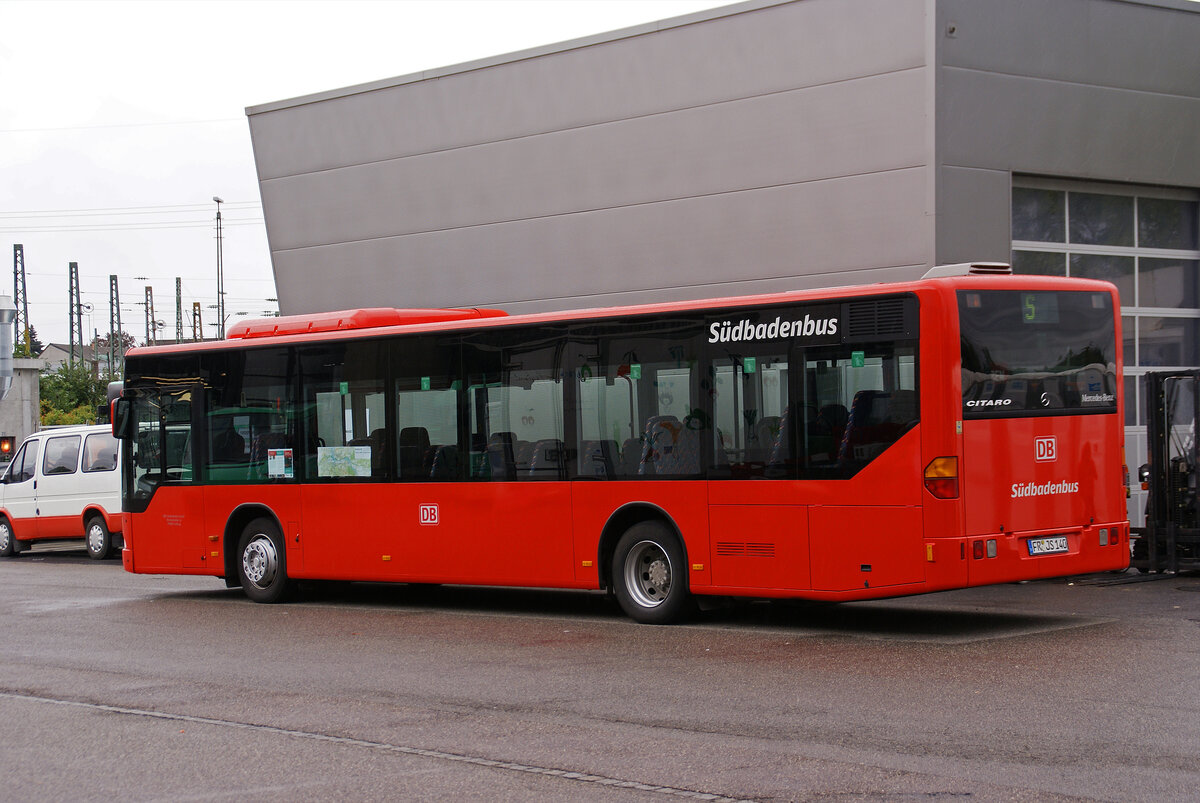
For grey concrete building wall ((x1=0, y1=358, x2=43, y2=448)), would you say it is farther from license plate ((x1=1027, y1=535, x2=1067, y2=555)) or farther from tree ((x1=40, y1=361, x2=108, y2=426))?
license plate ((x1=1027, y1=535, x2=1067, y2=555))

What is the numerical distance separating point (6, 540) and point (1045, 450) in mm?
20981

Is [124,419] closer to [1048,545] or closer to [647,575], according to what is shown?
[647,575]

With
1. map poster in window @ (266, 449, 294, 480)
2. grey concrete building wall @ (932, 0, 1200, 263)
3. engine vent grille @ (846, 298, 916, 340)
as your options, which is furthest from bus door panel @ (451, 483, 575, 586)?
grey concrete building wall @ (932, 0, 1200, 263)

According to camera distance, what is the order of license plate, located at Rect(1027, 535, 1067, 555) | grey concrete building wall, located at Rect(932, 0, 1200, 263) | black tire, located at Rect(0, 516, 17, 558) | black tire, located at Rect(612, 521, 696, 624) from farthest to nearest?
black tire, located at Rect(0, 516, 17, 558), grey concrete building wall, located at Rect(932, 0, 1200, 263), black tire, located at Rect(612, 521, 696, 624), license plate, located at Rect(1027, 535, 1067, 555)

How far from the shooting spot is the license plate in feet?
35.9

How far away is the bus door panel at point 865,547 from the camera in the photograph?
10539mm

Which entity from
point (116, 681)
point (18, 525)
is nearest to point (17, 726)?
point (116, 681)

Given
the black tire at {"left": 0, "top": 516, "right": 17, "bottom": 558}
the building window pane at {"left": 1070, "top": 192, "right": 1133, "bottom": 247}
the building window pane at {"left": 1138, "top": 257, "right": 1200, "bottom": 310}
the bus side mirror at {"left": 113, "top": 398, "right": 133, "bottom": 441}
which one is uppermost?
the building window pane at {"left": 1070, "top": 192, "right": 1133, "bottom": 247}

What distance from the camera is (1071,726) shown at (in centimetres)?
722

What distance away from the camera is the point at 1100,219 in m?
20.0

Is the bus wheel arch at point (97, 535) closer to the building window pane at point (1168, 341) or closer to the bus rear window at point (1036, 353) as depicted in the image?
the building window pane at point (1168, 341)

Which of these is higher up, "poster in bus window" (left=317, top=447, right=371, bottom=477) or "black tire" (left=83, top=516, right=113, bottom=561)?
"poster in bus window" (left=317, top=447, right=371, bottom=477)

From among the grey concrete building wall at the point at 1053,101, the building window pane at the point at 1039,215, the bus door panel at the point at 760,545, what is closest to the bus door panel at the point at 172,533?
the bus door panel at the point at 760,545

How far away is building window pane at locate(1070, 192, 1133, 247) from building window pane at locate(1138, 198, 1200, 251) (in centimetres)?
27
